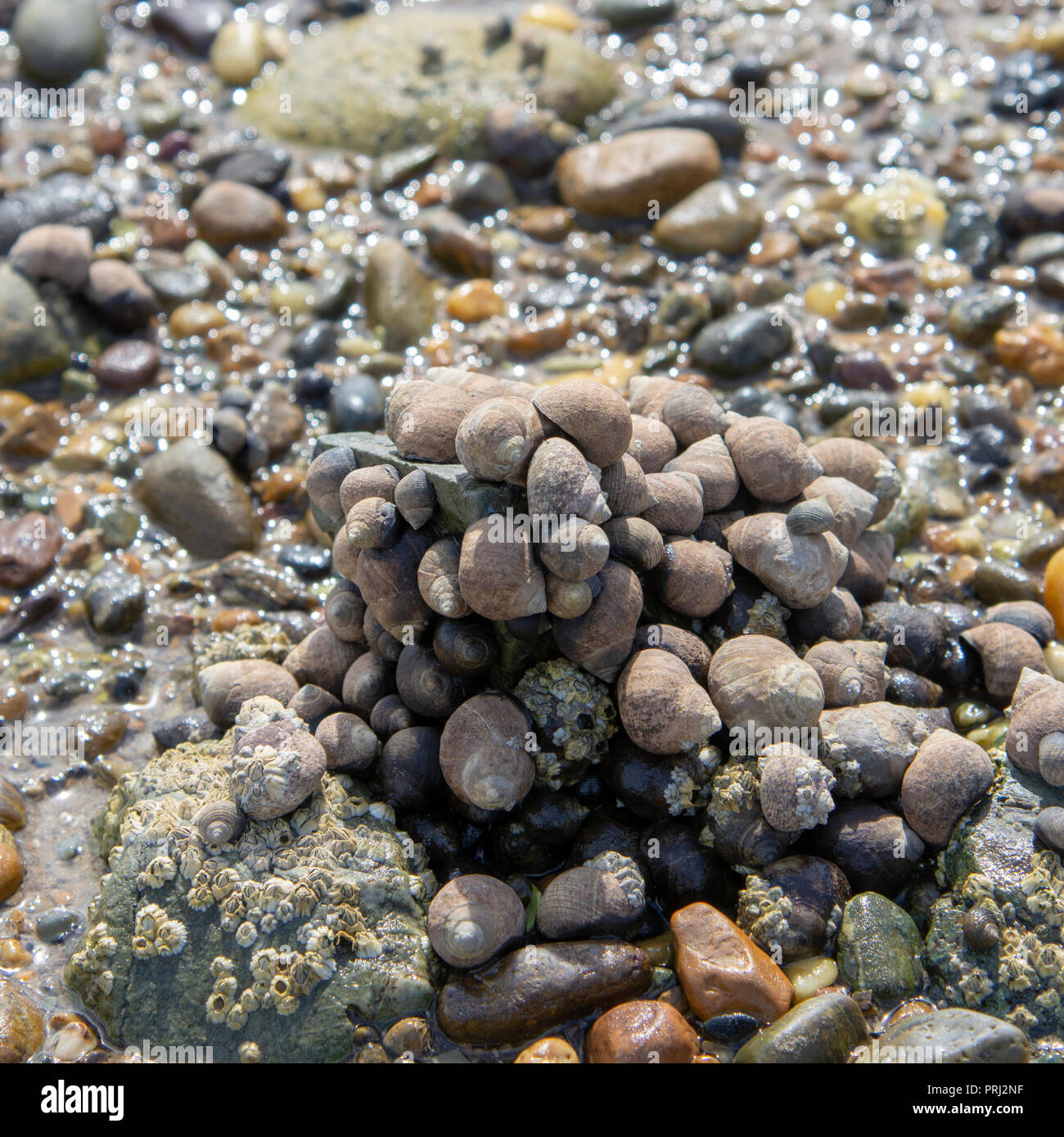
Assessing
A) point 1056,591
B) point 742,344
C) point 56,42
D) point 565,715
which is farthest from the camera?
point 56,42

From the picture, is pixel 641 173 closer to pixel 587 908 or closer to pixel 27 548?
pixel 27 548

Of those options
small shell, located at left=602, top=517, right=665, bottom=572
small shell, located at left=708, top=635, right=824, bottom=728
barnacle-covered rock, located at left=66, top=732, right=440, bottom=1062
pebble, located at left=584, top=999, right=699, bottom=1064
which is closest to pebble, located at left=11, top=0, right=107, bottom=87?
barnacle-covered rock, located at left=66, top=732, right=440, bottom=1062

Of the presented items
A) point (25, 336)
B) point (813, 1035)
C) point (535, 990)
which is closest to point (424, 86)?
point (25, 336)

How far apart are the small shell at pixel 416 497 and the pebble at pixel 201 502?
8.08 feet

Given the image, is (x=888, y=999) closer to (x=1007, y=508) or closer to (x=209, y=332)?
(x=1007, y=508)

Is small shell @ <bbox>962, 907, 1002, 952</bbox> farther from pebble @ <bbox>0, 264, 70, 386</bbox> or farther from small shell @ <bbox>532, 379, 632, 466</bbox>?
pebble @ <bbox>0, 264, 70, 386</bbox>

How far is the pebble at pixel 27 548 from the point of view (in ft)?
19.9

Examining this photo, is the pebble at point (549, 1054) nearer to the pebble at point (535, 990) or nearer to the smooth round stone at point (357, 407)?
the pebble at point (535, 990)

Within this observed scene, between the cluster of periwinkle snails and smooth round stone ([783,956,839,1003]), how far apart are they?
0.07m

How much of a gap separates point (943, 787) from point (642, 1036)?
1.61 meters

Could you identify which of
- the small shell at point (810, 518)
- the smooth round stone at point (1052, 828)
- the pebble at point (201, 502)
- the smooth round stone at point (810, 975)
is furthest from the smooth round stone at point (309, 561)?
the smooth round stone at point (1052, 828)

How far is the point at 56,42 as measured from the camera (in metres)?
9.67
